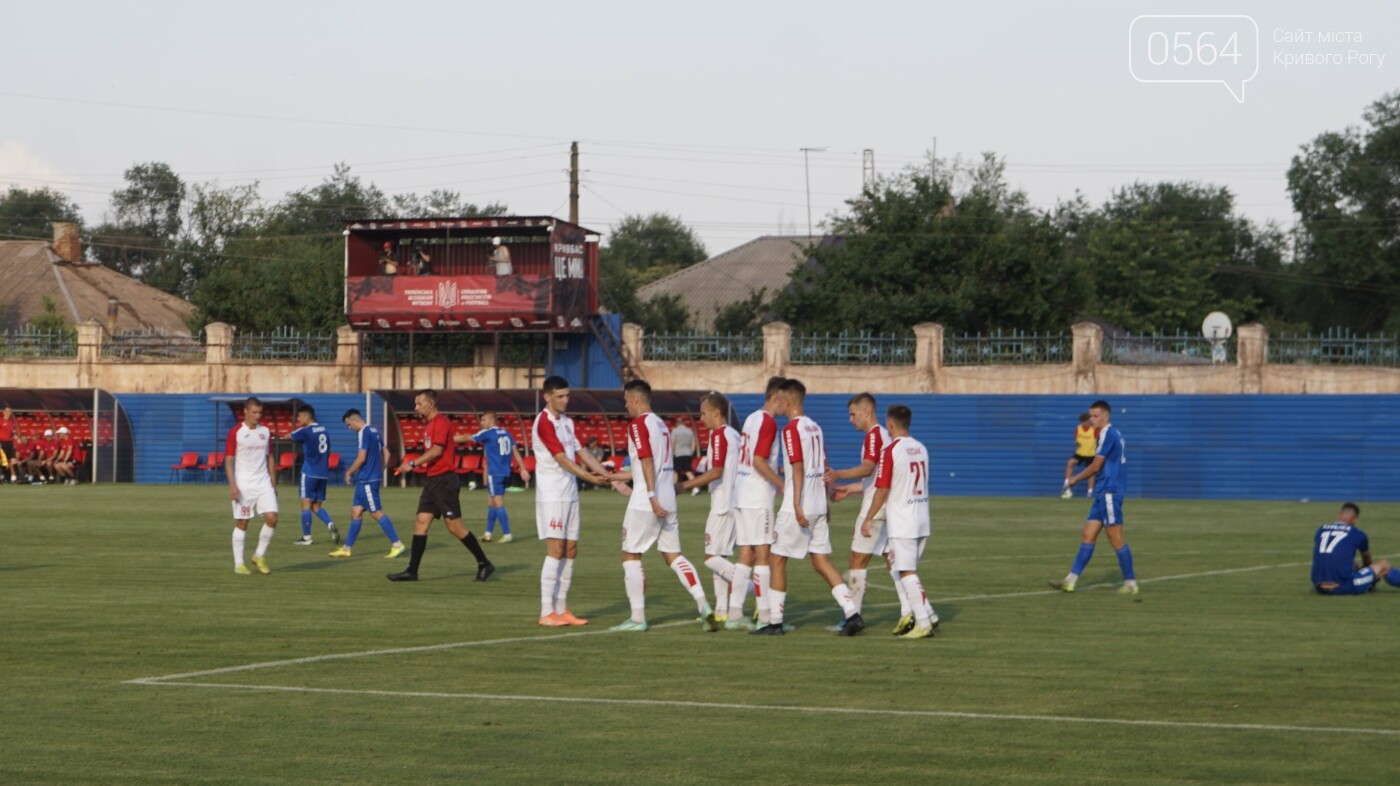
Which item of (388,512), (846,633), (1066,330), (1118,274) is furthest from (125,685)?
(1118,274)

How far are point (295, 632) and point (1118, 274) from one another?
72986 millimetres

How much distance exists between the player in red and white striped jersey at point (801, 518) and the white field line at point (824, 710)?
3372 mm

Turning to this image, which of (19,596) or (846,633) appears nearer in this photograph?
(846,633)

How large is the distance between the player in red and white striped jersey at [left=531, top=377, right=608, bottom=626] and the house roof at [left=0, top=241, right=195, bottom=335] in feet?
210

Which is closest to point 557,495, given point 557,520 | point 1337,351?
point 557,520

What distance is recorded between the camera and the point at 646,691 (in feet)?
33.6

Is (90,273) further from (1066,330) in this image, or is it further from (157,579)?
(157,579)

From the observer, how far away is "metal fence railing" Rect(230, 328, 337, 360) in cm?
4791

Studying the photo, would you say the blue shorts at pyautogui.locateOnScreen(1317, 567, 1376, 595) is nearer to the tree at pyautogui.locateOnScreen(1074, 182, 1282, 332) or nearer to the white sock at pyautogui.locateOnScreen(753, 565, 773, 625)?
the white sock at pyautogui.locateOnScreen(753, 565, 773, 625)

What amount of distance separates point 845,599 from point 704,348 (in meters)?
32.9

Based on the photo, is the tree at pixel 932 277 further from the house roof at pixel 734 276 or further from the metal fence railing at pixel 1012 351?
the house roof at pixel 734 276

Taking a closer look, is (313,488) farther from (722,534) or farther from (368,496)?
(722,534)

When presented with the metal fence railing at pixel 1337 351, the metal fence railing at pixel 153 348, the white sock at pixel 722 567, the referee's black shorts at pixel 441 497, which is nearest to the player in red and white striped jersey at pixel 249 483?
the referee's black shorts at pixel 441 497

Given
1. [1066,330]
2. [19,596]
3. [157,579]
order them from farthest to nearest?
[1066,330], [157,579], [19,596]
